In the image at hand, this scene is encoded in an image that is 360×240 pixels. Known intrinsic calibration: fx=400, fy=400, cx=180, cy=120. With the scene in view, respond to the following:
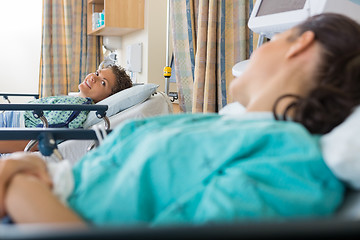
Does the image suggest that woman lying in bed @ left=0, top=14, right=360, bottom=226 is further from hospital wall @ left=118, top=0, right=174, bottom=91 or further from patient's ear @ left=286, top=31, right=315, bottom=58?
hospital wall @ left=118, top=0, right=174, bottom=91

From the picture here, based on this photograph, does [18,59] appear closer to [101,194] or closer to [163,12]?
[163,12]

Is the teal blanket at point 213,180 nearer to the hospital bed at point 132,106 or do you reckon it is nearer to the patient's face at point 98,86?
the hospital bed at point 132,106

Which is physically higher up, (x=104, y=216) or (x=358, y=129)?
(x=358, y=129)

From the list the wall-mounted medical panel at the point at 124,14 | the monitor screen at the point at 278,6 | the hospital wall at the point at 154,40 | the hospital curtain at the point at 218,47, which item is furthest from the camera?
the wall-mounted medical panel at the point at 124,14

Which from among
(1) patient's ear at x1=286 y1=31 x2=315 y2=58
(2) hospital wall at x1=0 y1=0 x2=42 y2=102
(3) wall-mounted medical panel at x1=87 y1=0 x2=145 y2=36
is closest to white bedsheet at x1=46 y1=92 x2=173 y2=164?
(3) wall-mounted medical panel at x1=87 y1=0 x2=145 y2=36

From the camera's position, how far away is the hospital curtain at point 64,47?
470cm

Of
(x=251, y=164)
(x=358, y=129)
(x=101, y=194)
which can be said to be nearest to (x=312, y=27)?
(x=358, y=129)

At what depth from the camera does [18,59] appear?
5.36 m

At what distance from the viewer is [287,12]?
64.1 inches

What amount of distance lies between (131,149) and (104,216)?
19cm

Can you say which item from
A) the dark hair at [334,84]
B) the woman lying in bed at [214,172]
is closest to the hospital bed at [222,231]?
the woman lying in bed at [214,172]

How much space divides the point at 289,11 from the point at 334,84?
0.81 metres

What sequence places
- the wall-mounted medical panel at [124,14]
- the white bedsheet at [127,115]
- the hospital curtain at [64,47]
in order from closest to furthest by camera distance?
the white bedsheet at [127,115], the wall-mounted medical panel at [124,14], the hospital curtain at [64,47]

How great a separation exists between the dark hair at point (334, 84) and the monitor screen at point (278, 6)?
0.66 meters
